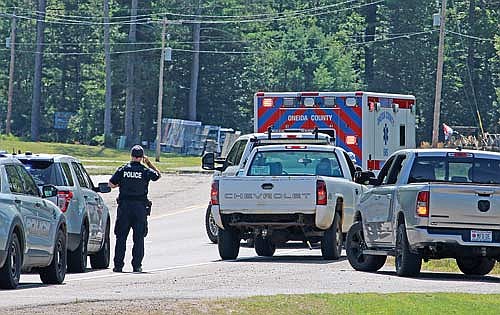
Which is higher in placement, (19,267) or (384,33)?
(384,33)

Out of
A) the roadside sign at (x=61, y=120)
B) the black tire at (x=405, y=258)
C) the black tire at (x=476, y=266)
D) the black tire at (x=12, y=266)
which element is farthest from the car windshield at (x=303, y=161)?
the roadside sign at (x=61, y=120)

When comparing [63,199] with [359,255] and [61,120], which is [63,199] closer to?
[359,255]

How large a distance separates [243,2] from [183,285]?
86.6 m

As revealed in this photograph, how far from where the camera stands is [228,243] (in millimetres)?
22047

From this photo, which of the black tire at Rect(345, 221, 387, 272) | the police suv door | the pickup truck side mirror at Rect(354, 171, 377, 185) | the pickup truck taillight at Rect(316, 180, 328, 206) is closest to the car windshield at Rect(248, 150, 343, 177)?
the pickup truck taillight at Rect(316, 180, 328, 206)

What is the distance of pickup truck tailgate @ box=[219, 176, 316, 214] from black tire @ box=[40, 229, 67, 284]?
13.7 feet

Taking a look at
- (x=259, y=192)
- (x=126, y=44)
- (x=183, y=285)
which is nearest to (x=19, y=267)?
(x=183, y=285)

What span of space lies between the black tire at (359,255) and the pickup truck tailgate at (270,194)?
1.28 m

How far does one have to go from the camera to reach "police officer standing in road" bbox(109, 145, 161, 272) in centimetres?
2020

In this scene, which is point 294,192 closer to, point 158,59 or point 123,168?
point 123,168

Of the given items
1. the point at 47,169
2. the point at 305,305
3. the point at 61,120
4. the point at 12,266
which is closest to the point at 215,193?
the point at 47,169

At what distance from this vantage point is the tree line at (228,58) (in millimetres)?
96562

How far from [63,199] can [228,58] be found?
81537mm

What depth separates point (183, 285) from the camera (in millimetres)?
16531
